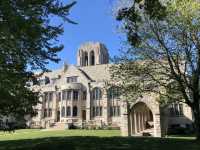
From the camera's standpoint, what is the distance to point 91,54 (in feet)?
310

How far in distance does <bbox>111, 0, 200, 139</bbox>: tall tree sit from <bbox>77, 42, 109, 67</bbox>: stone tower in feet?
222

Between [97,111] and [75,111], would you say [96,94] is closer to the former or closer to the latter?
[97,111]

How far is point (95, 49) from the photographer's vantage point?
94.5 meters

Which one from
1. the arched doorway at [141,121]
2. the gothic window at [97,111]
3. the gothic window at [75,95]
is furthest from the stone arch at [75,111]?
the arched doorway at [141,121]

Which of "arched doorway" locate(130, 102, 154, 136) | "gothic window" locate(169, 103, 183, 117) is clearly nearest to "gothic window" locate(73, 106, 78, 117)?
"arched doorway" locate(130, 102, 154, 136)

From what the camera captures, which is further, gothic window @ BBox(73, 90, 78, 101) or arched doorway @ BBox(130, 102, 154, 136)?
gothic window @ BBox(73, 90, 78, 101)

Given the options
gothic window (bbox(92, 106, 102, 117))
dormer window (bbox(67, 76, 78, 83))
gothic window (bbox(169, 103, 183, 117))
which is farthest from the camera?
dormer window (bbox(67, 76, 78, 83))

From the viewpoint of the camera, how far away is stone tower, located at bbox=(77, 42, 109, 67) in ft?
304

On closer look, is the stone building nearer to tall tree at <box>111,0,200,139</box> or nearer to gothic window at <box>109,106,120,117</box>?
gothic window at <box>109,106,120,117</box>

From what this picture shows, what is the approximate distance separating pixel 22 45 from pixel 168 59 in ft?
36.9

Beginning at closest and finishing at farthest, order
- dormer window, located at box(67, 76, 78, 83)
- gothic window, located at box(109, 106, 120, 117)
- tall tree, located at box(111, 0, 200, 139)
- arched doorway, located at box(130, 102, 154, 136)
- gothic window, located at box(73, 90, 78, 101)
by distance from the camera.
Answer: tall tree, located at box(111, 0, 200, 139) → arched doorway, located at box(130, 102, 154, 136) → gothic window, located at box(109, 106, 120, 117) → gothic window, located at box(73, 90, 78, 101) → dormer window, located at box(67, 76, 78, 83)

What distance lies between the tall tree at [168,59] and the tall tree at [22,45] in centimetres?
693

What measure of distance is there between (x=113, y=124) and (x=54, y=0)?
124ft

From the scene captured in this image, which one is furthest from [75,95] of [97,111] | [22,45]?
[22,45]
